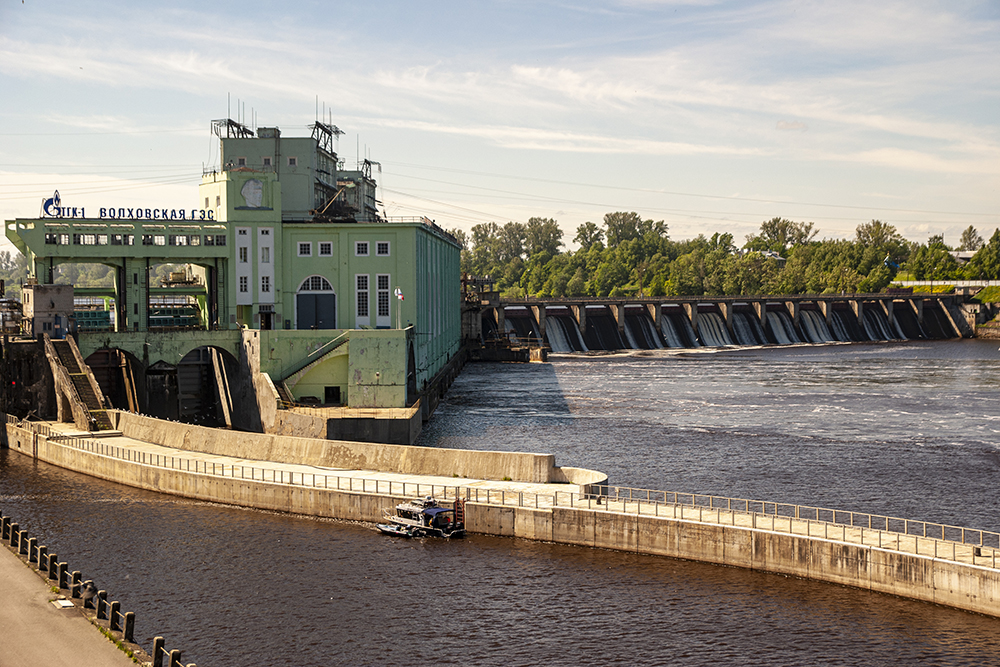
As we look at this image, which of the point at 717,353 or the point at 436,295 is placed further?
the point at 717,353

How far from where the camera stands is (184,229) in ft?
278

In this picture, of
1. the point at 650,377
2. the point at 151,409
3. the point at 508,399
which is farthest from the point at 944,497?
the point at 650,377

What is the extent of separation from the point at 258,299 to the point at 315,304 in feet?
15.5

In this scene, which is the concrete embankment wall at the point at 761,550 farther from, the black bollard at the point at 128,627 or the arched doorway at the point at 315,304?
the arched doorway at the point at 315,304

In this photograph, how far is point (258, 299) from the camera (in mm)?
86312

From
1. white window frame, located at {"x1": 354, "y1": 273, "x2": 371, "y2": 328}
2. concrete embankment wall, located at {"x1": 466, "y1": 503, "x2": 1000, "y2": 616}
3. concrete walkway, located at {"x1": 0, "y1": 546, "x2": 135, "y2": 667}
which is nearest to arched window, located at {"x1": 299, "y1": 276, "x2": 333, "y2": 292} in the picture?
white window frame, located at {"x1": 354, "y1": 273, "x2": 371, "y2": 328}

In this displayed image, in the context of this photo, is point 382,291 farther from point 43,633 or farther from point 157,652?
point 157,652

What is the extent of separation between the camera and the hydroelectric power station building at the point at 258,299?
78625 millimetres

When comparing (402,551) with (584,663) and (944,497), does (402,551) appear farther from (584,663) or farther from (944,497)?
(944,497)

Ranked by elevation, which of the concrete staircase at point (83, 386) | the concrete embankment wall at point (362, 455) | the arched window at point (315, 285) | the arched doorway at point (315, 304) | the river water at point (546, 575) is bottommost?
the river water at point (546, 575)

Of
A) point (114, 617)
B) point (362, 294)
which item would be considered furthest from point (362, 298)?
point (114, 617)

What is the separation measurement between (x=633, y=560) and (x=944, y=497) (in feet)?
76.2

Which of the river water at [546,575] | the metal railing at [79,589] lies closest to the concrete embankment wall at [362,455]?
the river water at [546,575]

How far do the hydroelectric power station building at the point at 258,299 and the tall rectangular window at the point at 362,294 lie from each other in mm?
118
